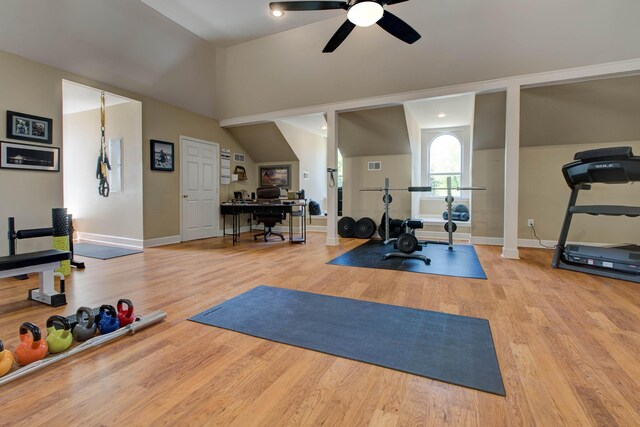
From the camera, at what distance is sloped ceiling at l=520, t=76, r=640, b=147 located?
4.16 metres

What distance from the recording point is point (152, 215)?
17.8 feet

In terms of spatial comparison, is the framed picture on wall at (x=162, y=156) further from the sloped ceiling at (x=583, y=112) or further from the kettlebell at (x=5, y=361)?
the sloped ceiling at (x=583, y=112)

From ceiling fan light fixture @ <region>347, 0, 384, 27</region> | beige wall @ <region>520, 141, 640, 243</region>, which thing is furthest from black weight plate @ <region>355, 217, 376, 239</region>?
ceiling fan light fixture @ <region>347, 0, 384, 27</region>

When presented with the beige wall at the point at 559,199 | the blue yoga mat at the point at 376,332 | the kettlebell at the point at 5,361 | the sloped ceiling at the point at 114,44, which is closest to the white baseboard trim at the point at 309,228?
the sloped ceiling at the point at 114,44

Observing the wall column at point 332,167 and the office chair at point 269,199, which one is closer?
the wall column at point 332,167

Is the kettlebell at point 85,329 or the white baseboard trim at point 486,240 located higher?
the white baseboard trim at point 486,240

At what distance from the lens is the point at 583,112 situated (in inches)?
178

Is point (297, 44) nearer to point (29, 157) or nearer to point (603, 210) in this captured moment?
point (29, 157)

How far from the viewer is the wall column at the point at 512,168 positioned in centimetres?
426

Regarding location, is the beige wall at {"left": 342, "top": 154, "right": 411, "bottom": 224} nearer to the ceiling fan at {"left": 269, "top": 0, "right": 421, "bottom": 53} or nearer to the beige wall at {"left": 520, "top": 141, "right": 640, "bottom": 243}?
the beige wall at {"left": 520, "top": 141, "right": 640, "bottom": 243}

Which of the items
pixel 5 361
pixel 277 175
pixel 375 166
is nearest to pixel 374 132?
pixel 375 166

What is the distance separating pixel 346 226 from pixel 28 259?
5.17 metres

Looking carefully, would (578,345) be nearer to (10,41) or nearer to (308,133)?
(10,41)

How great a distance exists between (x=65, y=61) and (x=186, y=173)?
8.19ft
